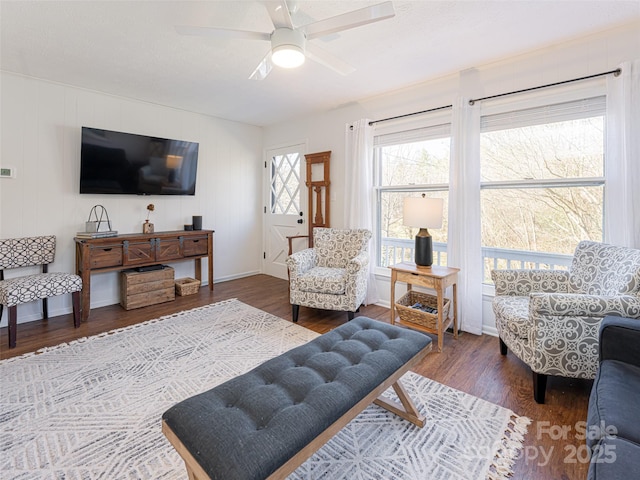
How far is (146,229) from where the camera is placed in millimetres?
3889

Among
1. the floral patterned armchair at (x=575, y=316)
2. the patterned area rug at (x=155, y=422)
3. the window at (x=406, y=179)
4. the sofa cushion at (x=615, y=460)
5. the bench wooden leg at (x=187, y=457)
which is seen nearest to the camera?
the sofa cushion at (x=615, y=460)

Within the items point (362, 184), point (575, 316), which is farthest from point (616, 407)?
point (362, 184)

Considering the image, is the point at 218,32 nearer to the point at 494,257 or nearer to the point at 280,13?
the point at 280,13

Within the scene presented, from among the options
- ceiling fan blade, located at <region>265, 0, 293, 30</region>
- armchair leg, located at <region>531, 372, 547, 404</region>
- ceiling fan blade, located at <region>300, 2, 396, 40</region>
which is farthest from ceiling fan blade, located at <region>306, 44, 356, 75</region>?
armchair leg, located at <region>531, 372, 547, 404</region>

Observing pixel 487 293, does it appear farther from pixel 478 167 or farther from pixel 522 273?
pixel 478 167

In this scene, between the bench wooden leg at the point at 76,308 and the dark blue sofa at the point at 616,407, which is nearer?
the dark blue sofa at the point at 616,407

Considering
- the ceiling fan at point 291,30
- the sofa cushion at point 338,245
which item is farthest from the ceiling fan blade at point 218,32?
the sofa cushion at point 338,245

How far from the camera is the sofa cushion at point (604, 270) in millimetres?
1798

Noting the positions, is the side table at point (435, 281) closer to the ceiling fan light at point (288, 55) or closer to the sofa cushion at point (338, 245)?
the sofa cushion at point (338, 245)

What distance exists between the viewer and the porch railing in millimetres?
2695

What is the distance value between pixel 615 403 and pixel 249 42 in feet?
9.89

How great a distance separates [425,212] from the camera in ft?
8.95

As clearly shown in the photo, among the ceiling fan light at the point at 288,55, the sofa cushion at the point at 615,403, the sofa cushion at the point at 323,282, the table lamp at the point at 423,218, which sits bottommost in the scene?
the sofa cushion at the point at 615,403

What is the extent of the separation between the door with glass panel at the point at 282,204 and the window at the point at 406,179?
4.36ft
